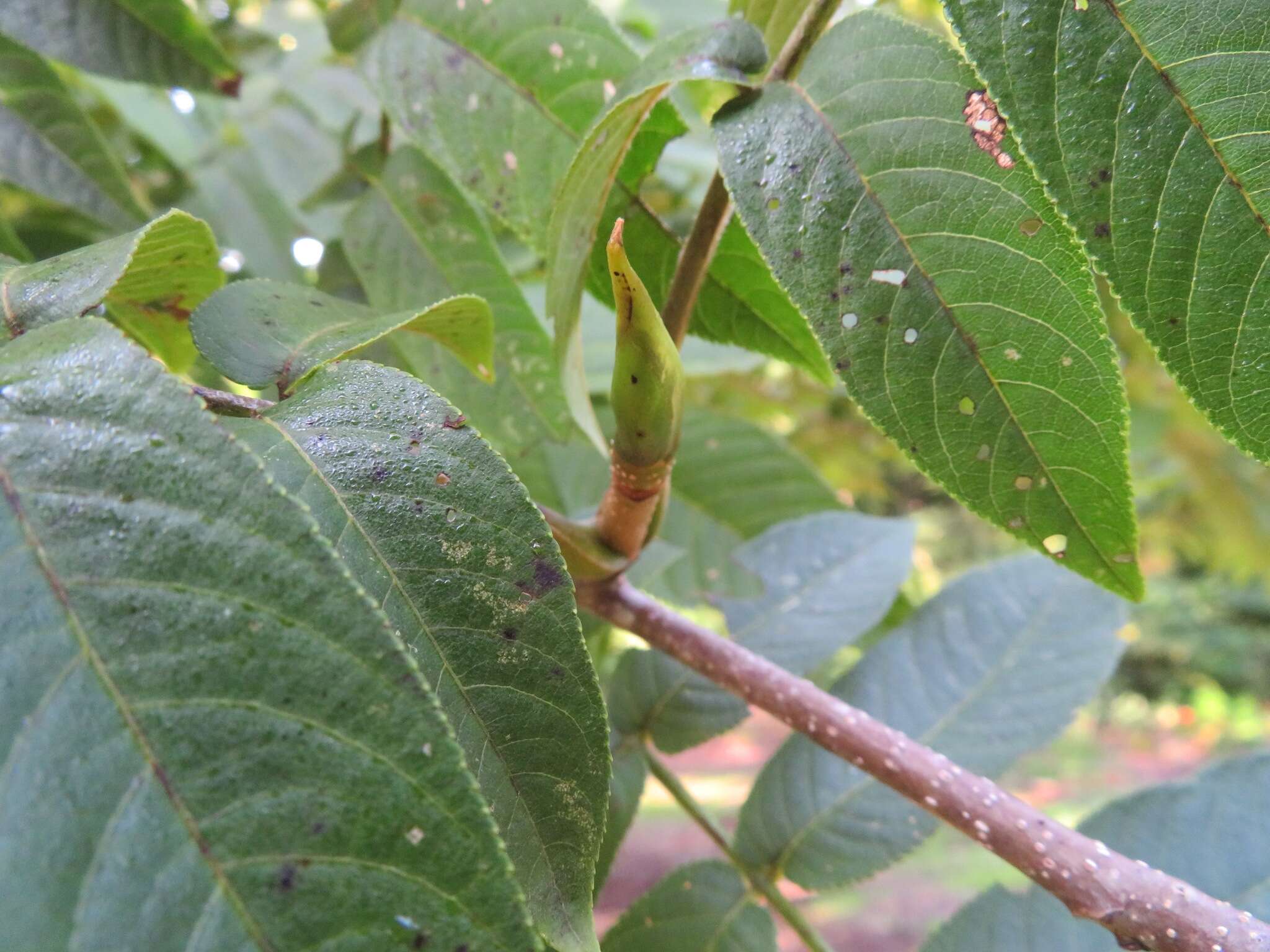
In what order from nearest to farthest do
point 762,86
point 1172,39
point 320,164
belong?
point 1172,39, point 762,86, point 320,164

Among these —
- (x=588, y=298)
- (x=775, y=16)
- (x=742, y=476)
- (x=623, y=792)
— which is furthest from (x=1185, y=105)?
(x=588, y=298)

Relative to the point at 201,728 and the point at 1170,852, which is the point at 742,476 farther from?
the point at 201,728

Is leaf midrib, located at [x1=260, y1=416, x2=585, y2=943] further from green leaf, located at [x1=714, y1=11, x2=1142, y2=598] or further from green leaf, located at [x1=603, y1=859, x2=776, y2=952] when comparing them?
green leaf, located at [x1=603, y1=859, x2=776, y2=952]

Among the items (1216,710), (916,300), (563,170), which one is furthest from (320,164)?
(1216,710)

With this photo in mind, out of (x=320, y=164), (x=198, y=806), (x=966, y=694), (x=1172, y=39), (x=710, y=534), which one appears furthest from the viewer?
(x=320, y=164)

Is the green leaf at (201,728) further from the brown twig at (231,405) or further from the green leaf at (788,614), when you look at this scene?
the green leaf at (788,614)

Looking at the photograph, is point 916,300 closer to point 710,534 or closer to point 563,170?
point 563,170


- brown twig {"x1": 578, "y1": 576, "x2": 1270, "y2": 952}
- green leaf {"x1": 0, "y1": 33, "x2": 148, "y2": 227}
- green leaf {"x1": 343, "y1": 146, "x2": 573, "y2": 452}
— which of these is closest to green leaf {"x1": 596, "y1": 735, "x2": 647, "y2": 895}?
brown twig {"x1": 578, "y1": 576, "x2": 1270, "y2": 952}
